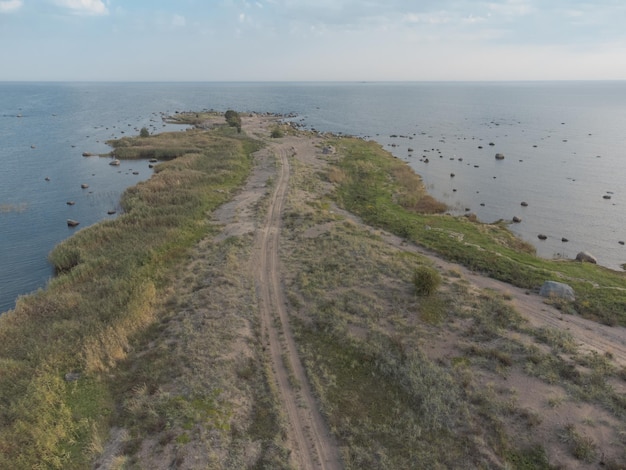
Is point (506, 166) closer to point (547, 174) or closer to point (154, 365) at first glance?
point (547, 174)

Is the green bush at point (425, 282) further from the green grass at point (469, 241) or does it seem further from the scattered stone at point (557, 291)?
the scattered stone at point (557, 291)

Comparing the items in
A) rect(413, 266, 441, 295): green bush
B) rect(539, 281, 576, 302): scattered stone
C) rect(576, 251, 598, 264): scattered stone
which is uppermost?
rect(413, 266, 441, 295): green bush

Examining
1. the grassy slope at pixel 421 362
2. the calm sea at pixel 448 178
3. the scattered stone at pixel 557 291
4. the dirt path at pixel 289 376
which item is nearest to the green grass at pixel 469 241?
the grassy slope at pixel 421 362

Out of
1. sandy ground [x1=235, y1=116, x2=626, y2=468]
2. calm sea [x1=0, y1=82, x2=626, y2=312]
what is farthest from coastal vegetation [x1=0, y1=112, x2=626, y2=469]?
calm sea [x1=0, y1=82, x2=626, y2=312]

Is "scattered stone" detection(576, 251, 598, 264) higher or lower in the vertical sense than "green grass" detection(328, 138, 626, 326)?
lower

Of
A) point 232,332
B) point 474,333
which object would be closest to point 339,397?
point 232,332

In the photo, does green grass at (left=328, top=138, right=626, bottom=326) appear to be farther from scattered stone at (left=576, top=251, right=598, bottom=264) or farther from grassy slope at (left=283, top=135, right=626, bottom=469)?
scattered stone at (left=576, top=251, right=598, bottom=264)

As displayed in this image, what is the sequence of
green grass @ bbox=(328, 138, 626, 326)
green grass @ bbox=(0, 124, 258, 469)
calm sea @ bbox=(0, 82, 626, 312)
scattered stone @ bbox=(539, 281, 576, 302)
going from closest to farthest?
green grass @ bbox=(0, 124, 258, 469), scattered stone @ bbox=(539, 281, 576, 302), green grass @ bbox=(328, 138, 626, 326), calm sea @ bbox=(0, 82, 626, 312)
